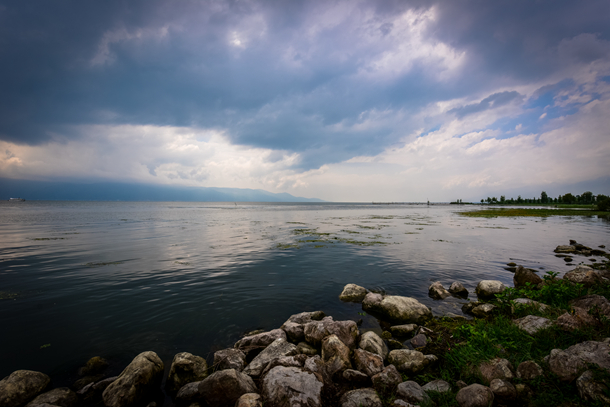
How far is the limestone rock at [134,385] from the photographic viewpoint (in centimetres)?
648

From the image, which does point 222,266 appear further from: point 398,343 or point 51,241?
point 51,241

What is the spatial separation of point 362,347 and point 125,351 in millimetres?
8435

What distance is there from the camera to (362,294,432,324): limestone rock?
36.1ft

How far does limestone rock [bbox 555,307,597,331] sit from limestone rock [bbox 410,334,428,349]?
383cm

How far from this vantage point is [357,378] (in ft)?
22.4

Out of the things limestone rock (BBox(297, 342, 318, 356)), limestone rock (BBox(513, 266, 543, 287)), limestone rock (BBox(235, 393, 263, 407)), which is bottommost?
limestone rock (BBox(297, 342, 318, 356))

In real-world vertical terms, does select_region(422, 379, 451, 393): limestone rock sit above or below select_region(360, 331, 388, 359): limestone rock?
above

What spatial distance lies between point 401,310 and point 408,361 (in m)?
3.94

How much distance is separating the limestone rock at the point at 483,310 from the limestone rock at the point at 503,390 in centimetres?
646

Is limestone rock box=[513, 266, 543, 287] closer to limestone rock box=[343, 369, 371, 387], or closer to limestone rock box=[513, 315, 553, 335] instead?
limestone rock box=[513, 315, 553, 335]

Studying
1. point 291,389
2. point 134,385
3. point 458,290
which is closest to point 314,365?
point 291,389

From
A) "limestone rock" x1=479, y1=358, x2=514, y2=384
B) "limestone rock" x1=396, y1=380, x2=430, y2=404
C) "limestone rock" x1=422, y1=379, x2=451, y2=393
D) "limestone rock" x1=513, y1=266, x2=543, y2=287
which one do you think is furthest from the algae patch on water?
"limestone rock" x1=513, y1=266, x2=543, y2=287

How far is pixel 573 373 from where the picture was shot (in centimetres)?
533

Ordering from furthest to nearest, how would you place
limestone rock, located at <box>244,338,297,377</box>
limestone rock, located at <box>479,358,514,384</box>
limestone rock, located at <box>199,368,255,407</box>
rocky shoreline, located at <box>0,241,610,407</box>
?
limestone rock, located at <box>244,338,297,377</box> < limestone rock, located at <box>199,368,255,407</box> < limestone rock, located at <box>479,358,514,384</box> < rocky shoreline, located at <box>0,241,610,407</box>
